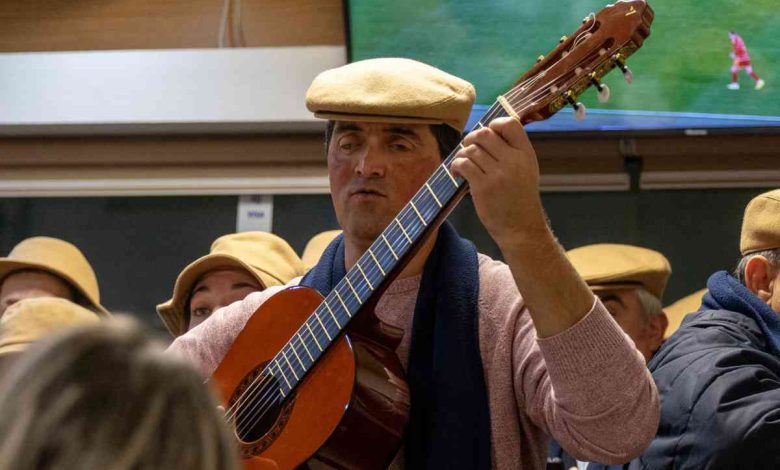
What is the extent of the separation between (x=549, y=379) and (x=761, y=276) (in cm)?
99

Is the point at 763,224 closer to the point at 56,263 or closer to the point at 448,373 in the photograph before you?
the point at 448,373

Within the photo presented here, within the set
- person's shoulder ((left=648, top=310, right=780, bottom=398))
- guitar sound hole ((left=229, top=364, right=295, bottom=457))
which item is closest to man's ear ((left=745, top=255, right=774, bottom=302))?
person's shoulder ((left=648, top=310, right=780, bottom=398))

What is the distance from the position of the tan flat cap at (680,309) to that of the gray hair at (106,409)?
3141mm

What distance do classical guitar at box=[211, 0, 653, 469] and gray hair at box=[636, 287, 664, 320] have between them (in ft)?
5.97

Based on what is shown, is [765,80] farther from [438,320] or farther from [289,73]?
[438,320]

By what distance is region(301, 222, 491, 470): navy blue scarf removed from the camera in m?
1.92

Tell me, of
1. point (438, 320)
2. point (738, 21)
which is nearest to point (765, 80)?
point (738, 21)

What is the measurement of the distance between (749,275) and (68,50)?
3007 mm

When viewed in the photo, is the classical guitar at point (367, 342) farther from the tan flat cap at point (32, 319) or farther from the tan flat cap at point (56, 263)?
the tan flat cap at point (56, 263)

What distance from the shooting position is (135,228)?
15.8ft

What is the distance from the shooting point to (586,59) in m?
1.87

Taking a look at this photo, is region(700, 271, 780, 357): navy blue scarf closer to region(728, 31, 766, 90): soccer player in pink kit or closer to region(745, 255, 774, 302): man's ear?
region(745, 255, 774, 302): man's ear

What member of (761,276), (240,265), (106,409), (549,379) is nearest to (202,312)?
(240,265)

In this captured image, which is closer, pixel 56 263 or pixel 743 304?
pixel 743 304
